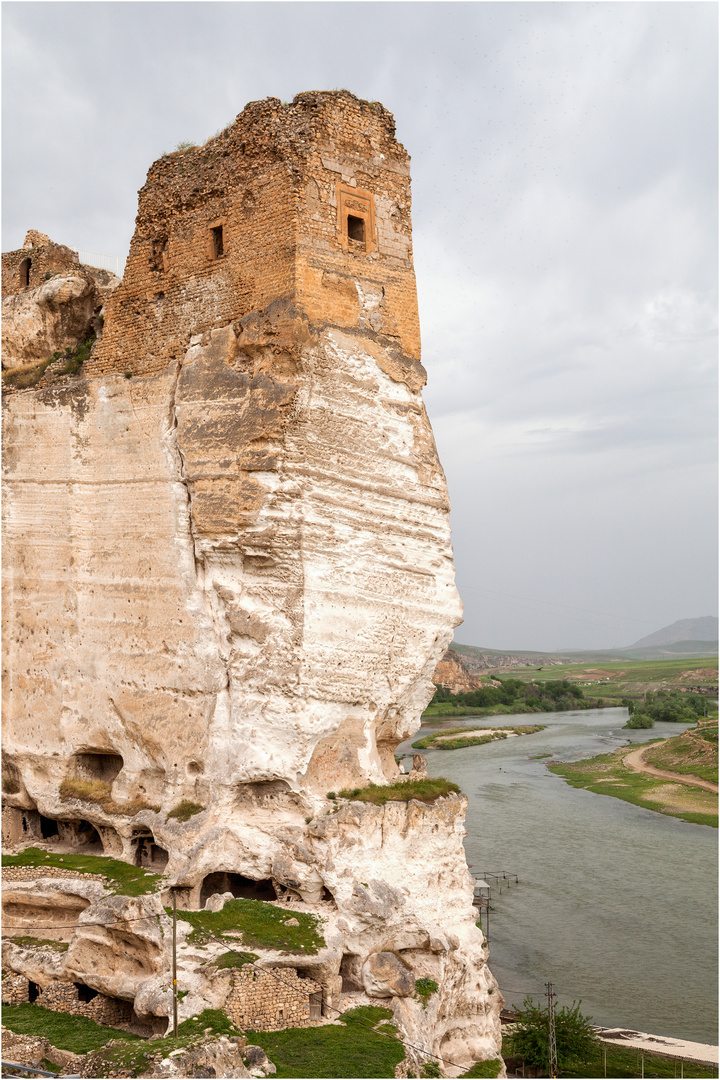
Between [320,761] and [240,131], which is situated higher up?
[240,131]

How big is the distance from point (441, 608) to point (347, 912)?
15.0 ft

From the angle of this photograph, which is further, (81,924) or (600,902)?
(600,902)

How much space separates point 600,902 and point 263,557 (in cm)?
1521

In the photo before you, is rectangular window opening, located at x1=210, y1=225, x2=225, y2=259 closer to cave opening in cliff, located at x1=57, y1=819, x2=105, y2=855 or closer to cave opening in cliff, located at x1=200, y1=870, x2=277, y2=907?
cave opening in cliff, located at x1=200, y1=870, x2=277, y2=907

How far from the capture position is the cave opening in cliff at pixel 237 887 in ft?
42.0

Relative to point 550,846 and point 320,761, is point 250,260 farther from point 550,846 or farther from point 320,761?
point 550,846

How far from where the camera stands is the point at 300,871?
1212 centimetres

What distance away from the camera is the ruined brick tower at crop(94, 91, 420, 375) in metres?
13.3

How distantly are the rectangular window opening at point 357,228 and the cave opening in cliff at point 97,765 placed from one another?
8714 millimetres

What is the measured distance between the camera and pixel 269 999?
1064 centimetres

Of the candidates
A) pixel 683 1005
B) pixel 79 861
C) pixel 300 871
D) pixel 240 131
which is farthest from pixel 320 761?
pixel 683 1005

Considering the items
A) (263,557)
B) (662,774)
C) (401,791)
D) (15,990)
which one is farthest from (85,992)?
(662,774)

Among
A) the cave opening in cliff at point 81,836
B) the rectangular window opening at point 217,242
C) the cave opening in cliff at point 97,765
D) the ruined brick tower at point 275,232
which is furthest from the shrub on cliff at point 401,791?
the rectangular window opening at point 217,242

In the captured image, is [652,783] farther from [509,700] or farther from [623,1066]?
[509,700]
